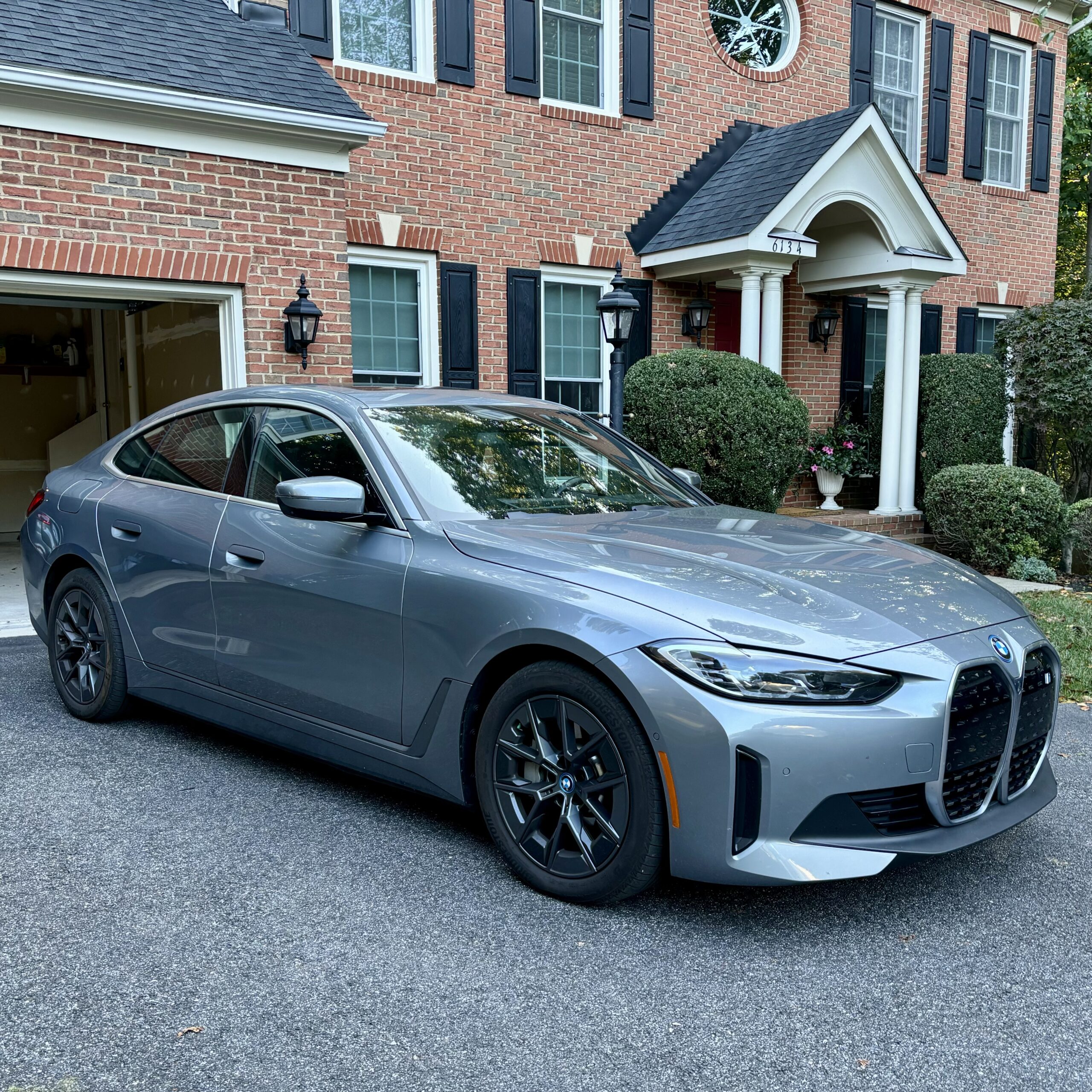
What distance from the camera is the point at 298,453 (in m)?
4.04

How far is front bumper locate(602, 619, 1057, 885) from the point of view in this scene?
2730 millimetres

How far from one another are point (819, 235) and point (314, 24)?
628 cm

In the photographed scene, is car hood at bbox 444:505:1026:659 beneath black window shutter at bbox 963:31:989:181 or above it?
beneath

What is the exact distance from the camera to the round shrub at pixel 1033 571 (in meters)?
10.1

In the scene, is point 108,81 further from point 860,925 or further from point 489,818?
point 860,925

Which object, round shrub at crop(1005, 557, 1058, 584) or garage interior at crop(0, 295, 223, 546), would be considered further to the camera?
garage interior at crop(0, 295, 223, 546)

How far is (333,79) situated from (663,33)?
4.30 meters

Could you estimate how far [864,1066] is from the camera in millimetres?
2371

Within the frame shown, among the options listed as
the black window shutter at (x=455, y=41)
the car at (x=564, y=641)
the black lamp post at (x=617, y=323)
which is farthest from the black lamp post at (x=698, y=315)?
the car at (x=564, y=641)

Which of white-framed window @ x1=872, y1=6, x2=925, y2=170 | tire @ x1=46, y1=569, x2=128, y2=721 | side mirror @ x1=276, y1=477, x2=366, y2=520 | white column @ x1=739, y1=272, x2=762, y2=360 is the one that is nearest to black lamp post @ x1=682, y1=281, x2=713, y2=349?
white column @ x1=739, y1=272, x2=762, y2=360

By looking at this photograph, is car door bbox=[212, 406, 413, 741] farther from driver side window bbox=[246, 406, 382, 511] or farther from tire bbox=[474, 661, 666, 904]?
tire bbox=[474, 661, 666, 904]

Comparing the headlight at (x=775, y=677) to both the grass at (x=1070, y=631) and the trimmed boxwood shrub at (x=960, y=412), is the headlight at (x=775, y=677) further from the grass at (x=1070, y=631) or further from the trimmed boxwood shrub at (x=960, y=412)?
the trimmed boxwood shrub at (x=960, y=412)

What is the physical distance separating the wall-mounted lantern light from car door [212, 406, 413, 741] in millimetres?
10180

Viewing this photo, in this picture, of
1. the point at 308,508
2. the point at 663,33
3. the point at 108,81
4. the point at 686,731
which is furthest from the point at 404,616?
the point at 663,33
